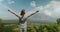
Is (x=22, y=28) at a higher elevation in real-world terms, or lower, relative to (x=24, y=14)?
lower

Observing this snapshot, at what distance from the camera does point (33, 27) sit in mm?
14719

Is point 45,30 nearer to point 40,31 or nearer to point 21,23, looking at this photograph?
point 40,31

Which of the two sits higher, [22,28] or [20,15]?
[20,15]

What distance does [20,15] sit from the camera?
6.29 meters

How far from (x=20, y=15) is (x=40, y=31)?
8062 mm

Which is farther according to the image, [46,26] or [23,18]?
[46,26]

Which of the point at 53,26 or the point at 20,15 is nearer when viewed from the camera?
the point at 20,15

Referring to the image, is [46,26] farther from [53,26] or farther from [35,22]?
[35,22]

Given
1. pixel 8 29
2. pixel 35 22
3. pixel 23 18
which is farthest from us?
pixel 35 22

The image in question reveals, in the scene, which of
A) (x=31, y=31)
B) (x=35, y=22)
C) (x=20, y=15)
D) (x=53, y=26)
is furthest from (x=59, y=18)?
(x=20, y=15)

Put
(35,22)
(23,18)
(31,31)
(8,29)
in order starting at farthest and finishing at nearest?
(35,22) < (8,29) < (31,31) < (23,18)

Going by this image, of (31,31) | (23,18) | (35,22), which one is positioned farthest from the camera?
(35,22)

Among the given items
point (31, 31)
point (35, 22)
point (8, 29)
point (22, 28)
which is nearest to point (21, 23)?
point (22, 28)

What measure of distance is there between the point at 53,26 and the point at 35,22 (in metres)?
2.78
